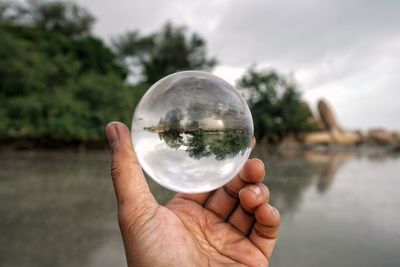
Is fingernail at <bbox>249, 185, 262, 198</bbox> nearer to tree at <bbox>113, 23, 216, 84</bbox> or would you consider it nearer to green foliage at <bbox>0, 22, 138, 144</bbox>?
green foliage at <bbox>0, 22, 138, 144</bbox>

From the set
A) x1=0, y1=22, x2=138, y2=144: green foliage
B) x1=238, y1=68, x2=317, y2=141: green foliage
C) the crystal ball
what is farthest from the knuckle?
x1=238, y1=68, x2=317, y2=141: green foliage

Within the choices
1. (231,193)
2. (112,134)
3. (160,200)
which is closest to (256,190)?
(231,193)

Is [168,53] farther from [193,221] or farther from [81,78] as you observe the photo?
[193,221]

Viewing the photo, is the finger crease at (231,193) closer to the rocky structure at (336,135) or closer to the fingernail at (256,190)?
the fingernail at (256,190)

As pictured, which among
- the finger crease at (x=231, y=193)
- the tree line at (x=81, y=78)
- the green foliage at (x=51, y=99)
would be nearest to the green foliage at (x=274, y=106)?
the tree line at (x=81, y=78)

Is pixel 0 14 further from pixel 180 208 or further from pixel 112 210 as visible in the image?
pixel 180 208

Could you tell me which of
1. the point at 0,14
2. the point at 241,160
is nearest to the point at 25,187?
the point at 241,160
